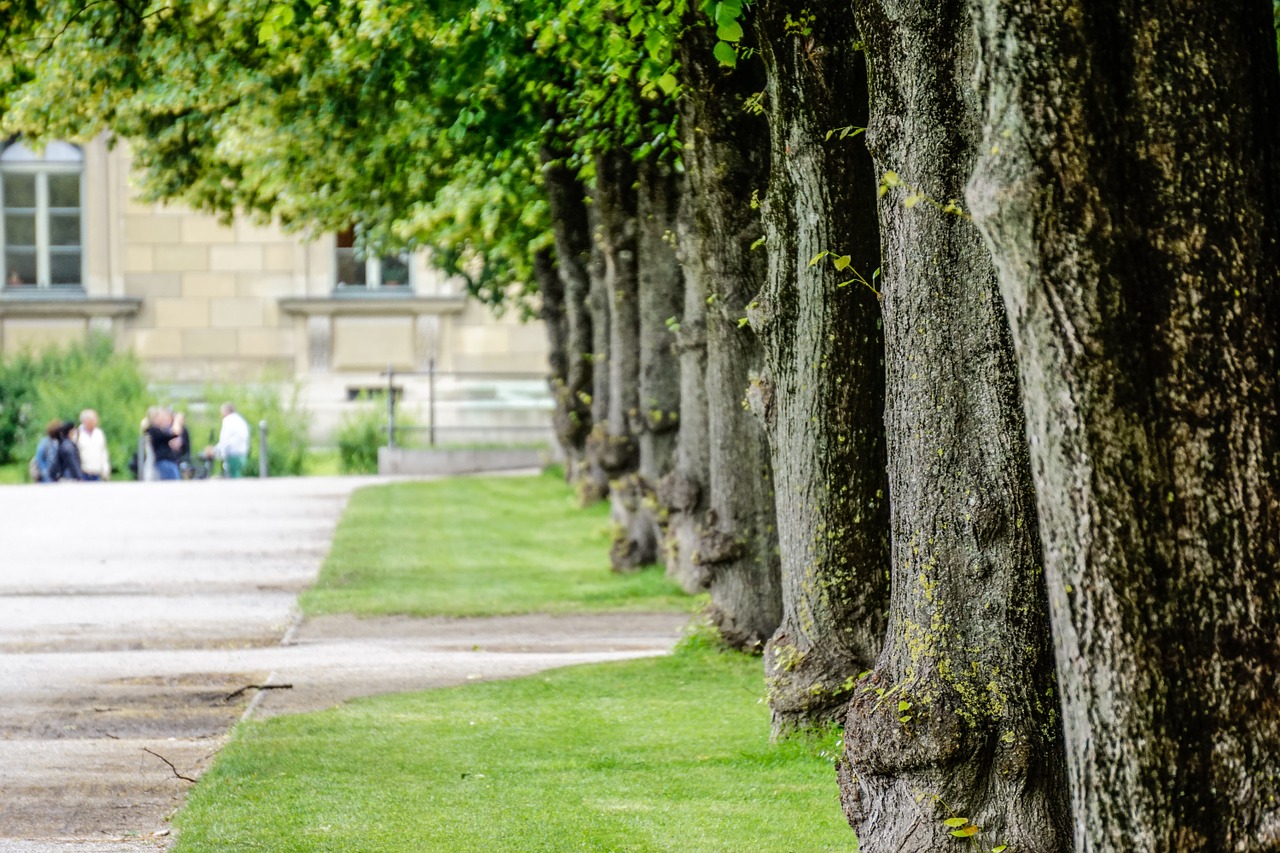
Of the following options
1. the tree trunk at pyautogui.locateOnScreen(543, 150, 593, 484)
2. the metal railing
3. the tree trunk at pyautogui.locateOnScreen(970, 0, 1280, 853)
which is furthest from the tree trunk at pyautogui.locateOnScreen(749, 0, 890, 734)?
the metal railing

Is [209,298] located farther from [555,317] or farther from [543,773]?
[543,773]

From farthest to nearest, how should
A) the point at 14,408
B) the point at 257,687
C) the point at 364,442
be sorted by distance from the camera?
the point at 364,442, the point at 14,408, the point at 257,687

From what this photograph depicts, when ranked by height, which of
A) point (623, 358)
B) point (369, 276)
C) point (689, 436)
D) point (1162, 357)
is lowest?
point (689, 436)

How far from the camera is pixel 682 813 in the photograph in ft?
23.2

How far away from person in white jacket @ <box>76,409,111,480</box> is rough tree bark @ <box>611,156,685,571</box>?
46.7 ft

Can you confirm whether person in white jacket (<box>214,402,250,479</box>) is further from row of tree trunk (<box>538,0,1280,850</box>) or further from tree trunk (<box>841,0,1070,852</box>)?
tree trunk (<box>841,0,1070,852</box>)

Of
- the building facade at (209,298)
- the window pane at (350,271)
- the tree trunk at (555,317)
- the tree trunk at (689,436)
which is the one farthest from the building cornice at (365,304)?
the tree trunk at (689,436)

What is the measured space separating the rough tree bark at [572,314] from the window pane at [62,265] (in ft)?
47.8

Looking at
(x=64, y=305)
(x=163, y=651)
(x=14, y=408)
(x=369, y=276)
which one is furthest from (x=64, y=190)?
(x=163, y=651)

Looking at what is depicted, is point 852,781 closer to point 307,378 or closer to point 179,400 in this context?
point 179,400

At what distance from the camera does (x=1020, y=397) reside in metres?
5.62

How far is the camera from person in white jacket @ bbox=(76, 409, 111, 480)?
97.0ft

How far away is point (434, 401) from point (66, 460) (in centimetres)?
793

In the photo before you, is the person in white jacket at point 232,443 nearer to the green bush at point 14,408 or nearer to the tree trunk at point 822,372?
the green bush at point 14,408
